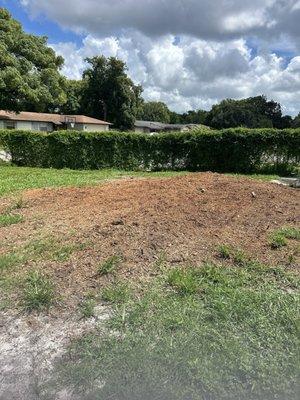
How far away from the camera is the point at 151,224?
5254mm

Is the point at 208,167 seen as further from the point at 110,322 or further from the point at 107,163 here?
the point at 110,322

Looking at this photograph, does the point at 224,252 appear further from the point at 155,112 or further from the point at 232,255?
the point at 155,112

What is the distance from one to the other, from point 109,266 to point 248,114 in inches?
3096

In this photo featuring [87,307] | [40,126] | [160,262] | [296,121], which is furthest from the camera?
[296,121]

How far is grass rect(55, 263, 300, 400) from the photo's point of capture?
8.34 feet

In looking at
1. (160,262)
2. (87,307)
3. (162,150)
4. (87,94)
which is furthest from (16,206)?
(87,94)

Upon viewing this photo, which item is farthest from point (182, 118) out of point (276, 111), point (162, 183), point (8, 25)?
point (162, 183)

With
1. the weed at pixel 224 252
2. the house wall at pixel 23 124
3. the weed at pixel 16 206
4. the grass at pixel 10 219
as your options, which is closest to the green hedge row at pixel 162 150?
the weed at pixel 16 206

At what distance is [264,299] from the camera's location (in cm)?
351

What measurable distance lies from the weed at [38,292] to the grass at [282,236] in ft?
7.78

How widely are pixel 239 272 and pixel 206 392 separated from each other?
1685mm

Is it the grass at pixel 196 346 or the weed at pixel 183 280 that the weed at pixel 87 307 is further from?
the weed at pixel 183 280

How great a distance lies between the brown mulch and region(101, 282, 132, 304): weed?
18cm

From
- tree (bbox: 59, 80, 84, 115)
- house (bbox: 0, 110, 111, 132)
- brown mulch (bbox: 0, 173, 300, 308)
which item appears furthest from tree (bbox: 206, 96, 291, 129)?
brown mulch (bbox: 0, 173, 300, 308)
